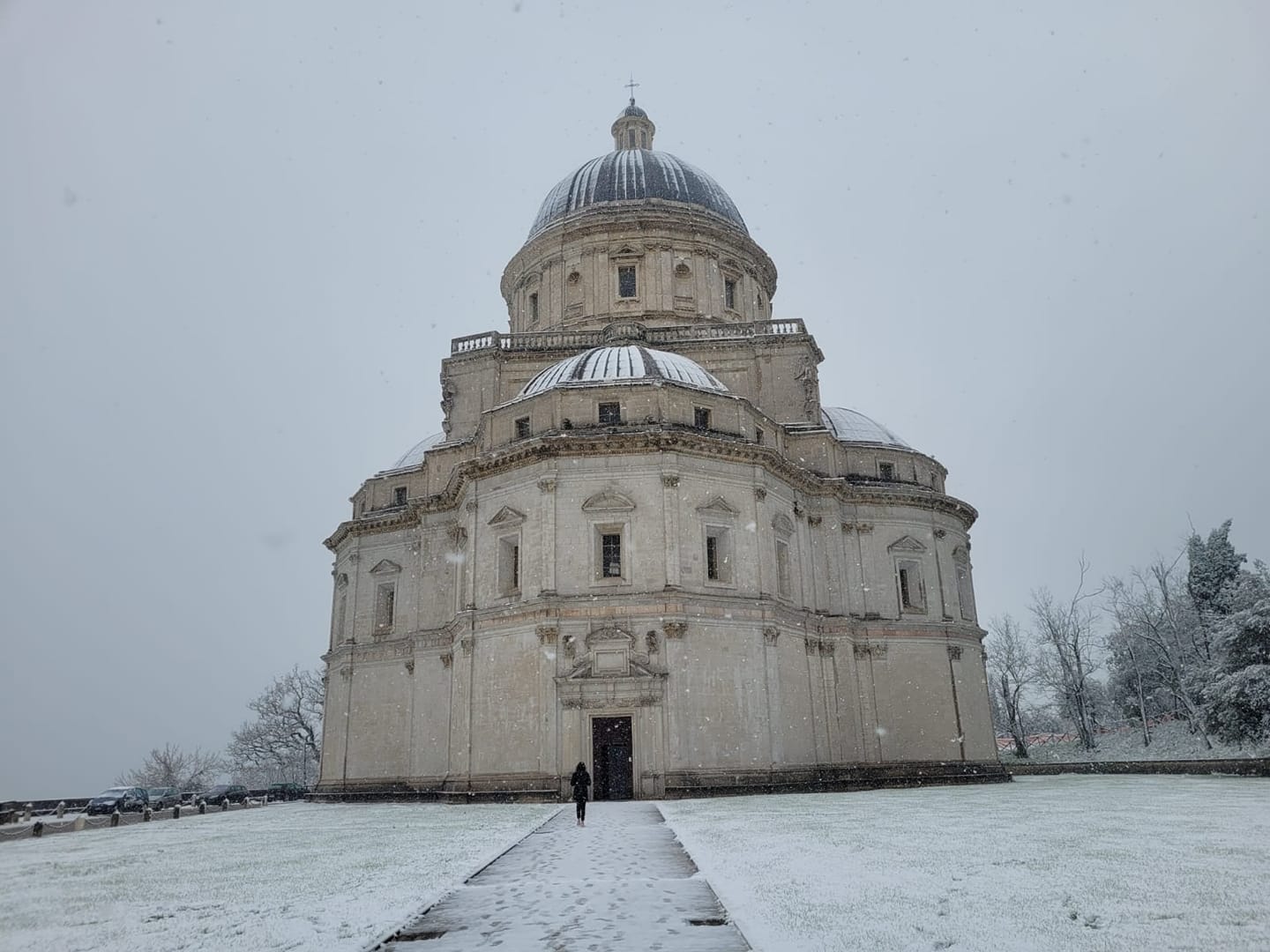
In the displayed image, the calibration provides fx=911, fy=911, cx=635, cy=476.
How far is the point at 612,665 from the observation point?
2828cm

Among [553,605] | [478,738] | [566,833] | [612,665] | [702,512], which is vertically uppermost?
[702,512]

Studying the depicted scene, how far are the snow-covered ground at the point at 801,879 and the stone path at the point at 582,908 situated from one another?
0.26 meters

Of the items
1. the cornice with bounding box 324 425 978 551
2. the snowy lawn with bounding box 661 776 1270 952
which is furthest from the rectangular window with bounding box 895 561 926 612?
the snowy lawn with bounding box 661 776 1270 952

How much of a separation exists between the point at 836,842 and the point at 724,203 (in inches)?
1481

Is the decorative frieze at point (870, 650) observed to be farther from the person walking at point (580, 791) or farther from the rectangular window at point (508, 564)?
the person walking at point (580, 791)

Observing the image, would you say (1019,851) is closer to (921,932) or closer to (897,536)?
(921,932)

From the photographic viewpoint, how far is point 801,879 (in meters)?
9.79

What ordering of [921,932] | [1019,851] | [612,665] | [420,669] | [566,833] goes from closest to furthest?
[921,932] < [1019,851] < [566,833] < [612,665] < [420,669]

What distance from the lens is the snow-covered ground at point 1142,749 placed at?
4360cm

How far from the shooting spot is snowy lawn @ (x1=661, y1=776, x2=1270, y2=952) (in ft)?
22.8

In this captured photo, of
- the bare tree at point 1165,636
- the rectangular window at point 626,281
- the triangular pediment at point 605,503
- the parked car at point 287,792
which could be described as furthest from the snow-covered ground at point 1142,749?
the parked car at point 287,792

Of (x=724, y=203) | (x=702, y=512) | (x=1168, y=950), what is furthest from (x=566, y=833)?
(x=724, y=203)

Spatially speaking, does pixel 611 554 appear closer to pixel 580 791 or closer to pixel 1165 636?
pixel 580 791

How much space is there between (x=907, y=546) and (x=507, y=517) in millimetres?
17353
